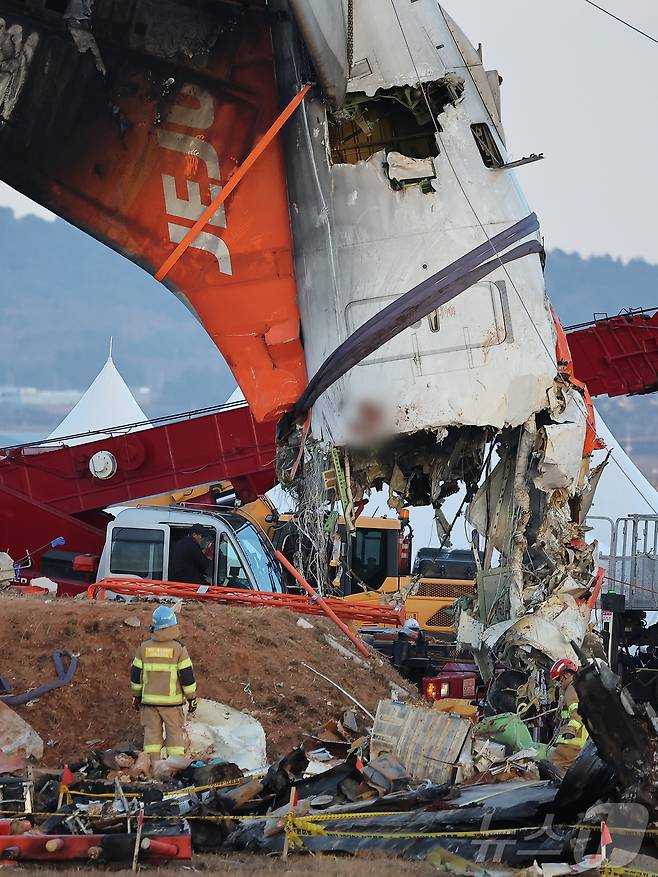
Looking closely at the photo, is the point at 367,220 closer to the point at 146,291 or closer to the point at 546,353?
the point at 546,353

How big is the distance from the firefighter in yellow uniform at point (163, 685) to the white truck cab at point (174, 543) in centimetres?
488

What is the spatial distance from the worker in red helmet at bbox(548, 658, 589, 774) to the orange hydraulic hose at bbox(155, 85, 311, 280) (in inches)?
183

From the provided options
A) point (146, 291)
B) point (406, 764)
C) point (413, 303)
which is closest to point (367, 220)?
point (413, 303)

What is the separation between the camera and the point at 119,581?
1367cm

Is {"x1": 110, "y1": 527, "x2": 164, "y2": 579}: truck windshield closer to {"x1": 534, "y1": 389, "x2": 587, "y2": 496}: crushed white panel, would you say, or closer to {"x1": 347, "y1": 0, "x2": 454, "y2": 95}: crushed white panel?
{"x1": 534, "y1": 389, "x2": 587, "y2": 496}: crushed white panel

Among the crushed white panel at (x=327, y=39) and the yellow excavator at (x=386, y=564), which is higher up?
the crushed white panel at (x=327, y=39)

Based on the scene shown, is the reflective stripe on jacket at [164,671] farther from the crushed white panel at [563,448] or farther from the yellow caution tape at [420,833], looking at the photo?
the crushed white panel at [563,448]

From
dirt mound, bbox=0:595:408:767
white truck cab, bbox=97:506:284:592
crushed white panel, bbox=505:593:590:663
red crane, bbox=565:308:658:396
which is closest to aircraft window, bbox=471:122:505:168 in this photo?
crushed white panel, bbox=505:593:590:663

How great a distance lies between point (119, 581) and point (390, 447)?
517 cm

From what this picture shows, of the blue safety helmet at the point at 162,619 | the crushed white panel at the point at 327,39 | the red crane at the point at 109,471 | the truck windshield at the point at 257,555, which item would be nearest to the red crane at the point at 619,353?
the red crane at the point at 109,471

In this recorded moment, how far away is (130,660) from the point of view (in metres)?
11.4

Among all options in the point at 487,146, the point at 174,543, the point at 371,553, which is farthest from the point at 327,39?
the point at 371,553

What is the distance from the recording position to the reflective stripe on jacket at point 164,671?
1001 centimetres

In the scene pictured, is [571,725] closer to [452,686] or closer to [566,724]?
[566,724]
